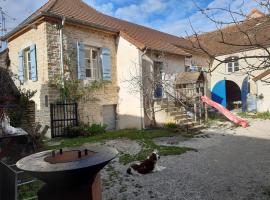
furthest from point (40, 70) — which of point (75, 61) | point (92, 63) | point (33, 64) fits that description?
point (92, 63)

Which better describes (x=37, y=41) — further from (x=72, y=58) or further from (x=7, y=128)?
(x=7, y=128)

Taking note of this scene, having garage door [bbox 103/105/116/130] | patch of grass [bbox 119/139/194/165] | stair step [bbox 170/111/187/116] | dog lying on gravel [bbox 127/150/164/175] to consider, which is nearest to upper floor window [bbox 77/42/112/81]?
garage door [bbox 103/105/116/130]

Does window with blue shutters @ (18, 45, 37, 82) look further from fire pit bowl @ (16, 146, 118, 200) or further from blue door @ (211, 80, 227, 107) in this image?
blue door @ (211, 80, 227, 107)

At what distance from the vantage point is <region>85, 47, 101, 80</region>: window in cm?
1220

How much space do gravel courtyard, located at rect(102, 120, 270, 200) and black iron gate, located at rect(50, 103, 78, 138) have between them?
3.61m

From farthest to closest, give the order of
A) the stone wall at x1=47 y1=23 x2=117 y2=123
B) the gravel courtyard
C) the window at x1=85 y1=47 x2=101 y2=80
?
the window at x1=85 y1=47 x2=101 y2=80, the stone wall at x1=47 y1=23 x2=117 y2=123, the gravel courtyard

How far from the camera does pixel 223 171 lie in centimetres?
561

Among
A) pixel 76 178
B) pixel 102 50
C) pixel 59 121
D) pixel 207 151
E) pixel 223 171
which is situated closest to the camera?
pixel 76 178

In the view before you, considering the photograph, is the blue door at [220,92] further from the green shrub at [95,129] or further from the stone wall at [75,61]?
the green shrub at [95,129]

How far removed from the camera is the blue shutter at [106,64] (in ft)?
40.8

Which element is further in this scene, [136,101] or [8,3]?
[136,101]

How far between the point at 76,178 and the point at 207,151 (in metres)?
5.99

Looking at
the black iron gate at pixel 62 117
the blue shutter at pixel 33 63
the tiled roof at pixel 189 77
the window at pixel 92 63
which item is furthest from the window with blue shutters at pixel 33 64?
the tiled roof at pixel 189 77

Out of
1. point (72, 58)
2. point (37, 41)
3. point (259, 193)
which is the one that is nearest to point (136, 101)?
point (72, 58)
